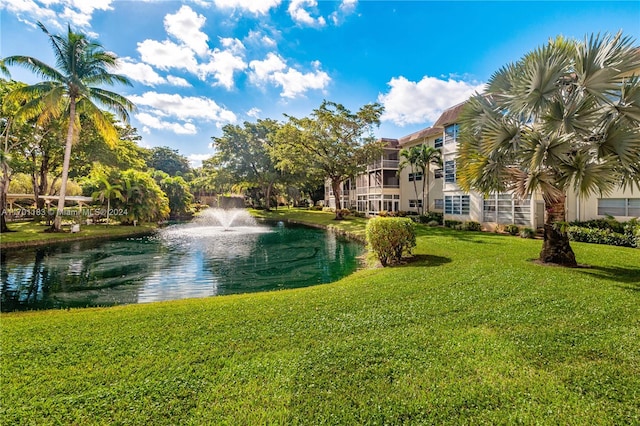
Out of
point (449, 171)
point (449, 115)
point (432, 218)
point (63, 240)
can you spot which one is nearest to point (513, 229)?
point (449, 171)

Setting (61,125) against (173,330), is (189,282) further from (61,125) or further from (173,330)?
(61,125)

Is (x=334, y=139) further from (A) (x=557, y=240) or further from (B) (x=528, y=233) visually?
(A) (x=557, y=240)

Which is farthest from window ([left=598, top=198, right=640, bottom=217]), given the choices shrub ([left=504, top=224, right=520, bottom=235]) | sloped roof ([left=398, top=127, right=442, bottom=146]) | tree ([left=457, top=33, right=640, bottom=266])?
sloped roof ([left=398, top=127, right=442, bottom=146])

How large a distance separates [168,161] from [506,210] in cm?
6478

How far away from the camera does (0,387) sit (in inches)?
131

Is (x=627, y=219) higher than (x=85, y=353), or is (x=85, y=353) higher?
(x=627, y=219)

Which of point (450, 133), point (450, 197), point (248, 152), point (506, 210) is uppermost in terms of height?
point (248, 152)

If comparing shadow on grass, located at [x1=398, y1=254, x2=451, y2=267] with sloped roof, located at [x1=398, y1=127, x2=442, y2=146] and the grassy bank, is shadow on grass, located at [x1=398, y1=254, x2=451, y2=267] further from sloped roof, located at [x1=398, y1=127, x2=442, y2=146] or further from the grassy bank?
the grassy bank

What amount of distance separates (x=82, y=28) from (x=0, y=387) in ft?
74.5

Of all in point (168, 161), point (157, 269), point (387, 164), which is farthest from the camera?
point (168, 161)

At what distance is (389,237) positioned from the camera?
10.3 m

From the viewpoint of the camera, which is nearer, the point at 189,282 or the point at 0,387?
the point at 0,387

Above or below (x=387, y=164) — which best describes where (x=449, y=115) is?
above

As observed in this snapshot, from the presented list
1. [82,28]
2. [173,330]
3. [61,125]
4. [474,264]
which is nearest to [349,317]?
[173,330]
